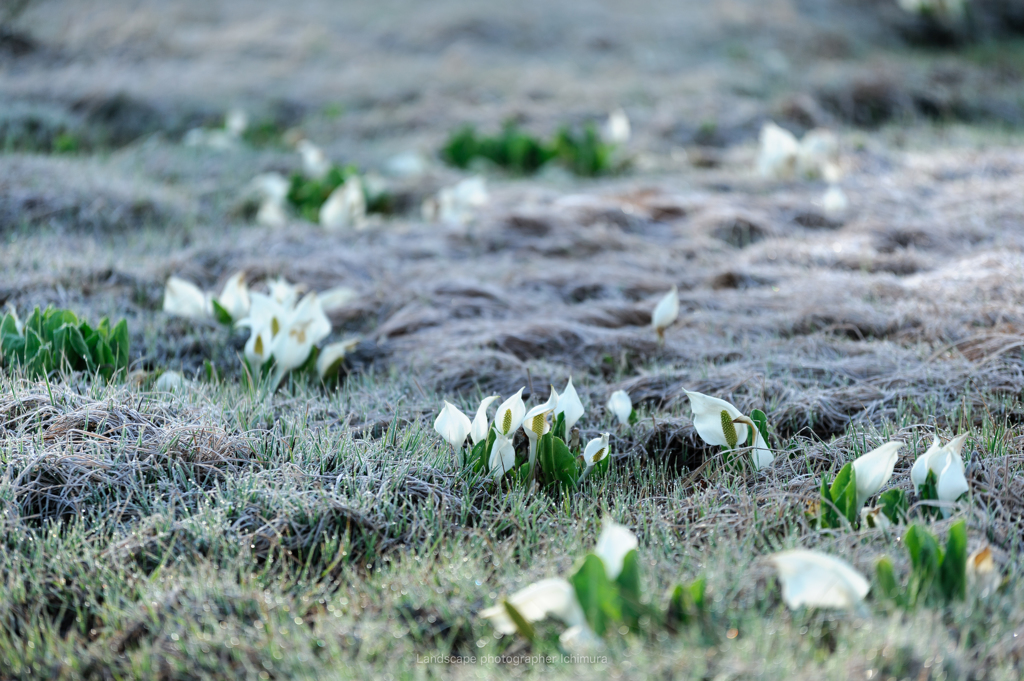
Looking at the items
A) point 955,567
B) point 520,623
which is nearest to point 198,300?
point 520,623

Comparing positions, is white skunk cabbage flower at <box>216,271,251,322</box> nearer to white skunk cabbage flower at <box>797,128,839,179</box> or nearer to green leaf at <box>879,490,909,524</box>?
green leaf at <box>879,490,909,524</box>

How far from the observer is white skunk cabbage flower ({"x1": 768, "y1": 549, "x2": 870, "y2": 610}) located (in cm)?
115

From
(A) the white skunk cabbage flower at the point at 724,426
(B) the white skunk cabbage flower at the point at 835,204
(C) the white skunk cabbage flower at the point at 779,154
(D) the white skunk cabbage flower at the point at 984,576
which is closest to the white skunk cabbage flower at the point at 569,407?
(A) the white skunk cabbage flower at the point at 724,426

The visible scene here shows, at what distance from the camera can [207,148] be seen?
501cm

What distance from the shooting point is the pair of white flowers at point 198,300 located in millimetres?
2660

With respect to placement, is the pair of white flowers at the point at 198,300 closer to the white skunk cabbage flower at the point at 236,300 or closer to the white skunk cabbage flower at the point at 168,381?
the white skunk cabbage flower at the point at 236,300

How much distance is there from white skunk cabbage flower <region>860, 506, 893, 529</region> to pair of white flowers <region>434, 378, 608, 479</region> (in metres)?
0.52

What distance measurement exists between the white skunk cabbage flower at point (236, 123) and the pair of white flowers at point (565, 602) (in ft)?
15.4

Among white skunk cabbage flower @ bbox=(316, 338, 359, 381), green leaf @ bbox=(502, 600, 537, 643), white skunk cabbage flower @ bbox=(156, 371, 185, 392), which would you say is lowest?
white skunk cabbage flower @ bbox=(316, 338, 359, 381)

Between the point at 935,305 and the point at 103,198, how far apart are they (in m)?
3.47

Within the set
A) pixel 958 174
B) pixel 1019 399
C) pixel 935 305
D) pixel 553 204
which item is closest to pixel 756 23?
pixel 958 174

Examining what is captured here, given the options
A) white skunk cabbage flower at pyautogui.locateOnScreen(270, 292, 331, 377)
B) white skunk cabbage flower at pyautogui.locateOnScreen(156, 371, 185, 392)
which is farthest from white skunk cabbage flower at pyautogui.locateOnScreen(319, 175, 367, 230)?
white skunk cabbage flower at pyautogui.locateOnScreen(156, 371, 185, 392)

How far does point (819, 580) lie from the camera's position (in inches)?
45.3

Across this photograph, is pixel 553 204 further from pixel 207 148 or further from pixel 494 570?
pixel 494 570
